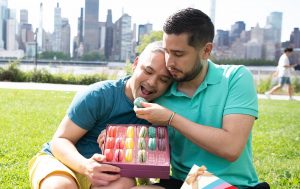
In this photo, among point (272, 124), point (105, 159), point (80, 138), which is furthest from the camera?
point (272, 124)

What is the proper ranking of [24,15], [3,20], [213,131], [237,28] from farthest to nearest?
[24,15]
[237,28]
[3,20]
[213,131]

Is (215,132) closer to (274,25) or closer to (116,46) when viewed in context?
(116,46)

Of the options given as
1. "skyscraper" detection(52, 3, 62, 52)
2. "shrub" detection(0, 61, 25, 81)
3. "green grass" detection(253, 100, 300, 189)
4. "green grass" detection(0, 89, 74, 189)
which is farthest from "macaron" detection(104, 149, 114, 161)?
"skyscraper" detection(52, 3, 62, 52)

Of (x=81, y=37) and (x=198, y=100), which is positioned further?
(x=81, y=37)

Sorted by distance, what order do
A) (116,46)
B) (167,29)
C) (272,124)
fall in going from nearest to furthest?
(167,29)
(272,124)
(116,46)

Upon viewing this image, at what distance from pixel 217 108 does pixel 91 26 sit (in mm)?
87752

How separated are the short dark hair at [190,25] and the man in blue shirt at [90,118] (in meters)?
0.19

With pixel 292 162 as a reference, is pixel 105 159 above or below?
above

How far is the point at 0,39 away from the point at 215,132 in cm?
7782

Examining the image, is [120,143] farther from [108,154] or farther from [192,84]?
[192,84]

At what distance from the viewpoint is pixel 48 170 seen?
263cm

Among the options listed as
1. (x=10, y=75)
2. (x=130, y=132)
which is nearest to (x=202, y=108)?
(x=130, y=132)

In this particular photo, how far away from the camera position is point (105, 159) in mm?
2348

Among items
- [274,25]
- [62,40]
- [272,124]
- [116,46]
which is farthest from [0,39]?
[272,124]
